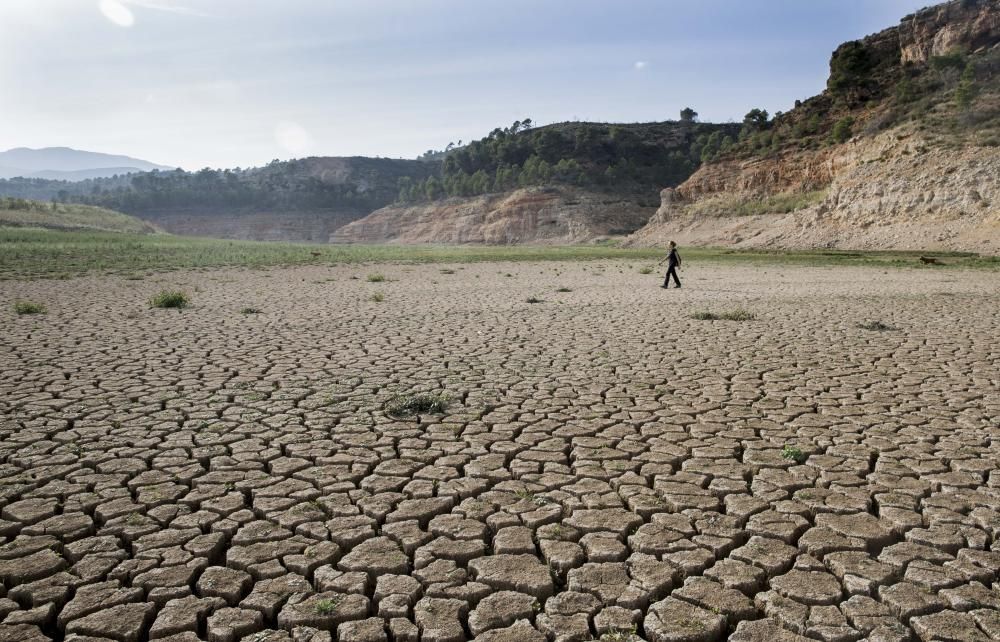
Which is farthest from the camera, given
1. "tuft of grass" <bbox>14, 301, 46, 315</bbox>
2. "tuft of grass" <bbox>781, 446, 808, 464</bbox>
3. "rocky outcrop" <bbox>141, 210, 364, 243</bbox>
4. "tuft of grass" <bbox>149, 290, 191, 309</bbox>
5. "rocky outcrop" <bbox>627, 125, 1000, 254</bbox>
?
"rocky outcrop" <bbox>141, 210, 364, 243</bbox>

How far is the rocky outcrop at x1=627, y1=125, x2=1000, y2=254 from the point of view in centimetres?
3550

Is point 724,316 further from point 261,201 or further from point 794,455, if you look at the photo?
point 261,201

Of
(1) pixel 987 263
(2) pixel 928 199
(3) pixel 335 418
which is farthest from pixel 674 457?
(2) pixel 928 199

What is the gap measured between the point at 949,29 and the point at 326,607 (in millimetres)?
63921

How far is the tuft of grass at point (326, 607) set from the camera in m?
3.22

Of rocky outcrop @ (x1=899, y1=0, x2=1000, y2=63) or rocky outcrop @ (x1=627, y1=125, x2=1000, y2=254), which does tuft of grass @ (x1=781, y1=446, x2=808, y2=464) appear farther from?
rocky outcrop @ (x1=899, y1=0, x2=1000, y2=63)

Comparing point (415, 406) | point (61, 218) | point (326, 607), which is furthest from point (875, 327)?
point (61, 218)

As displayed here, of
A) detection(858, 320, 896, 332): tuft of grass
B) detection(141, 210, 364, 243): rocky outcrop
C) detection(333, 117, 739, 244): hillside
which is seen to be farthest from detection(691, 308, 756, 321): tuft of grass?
detection(141, 210, 364, 243): rocky outcrop

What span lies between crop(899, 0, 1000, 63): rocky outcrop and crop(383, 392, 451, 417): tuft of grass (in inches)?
2283

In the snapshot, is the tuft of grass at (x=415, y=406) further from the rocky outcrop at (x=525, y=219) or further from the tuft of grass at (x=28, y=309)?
the rocky outcrop at (x=525, y=219)

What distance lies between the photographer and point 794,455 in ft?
17.5

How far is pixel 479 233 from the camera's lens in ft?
266

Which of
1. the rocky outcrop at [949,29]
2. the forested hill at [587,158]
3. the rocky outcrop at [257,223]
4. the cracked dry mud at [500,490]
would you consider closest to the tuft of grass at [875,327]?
the cracked dry mud at [500,490]

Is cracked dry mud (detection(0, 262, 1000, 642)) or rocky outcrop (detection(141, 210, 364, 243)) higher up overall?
rocky outcrop (detection(141, 210, 364, 243))
